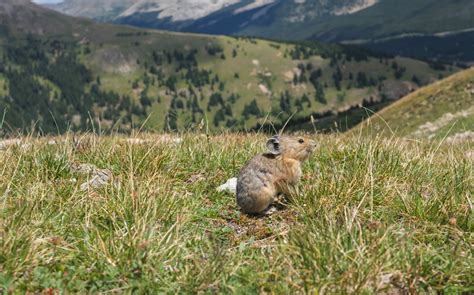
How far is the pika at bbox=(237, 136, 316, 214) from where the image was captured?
8.70m

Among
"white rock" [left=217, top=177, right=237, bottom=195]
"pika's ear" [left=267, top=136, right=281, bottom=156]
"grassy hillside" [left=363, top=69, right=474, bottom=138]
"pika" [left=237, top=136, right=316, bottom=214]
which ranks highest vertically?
"pika's ear" [left=267, top=136, right=281, bottom=156]

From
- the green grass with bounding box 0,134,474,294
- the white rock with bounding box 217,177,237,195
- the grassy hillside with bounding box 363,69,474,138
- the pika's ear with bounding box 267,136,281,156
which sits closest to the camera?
the green grass with bounding box 0,134,474,294

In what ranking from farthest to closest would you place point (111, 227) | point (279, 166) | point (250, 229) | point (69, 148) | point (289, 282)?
1. point (69, 148)
2. point (279, 166)
3. point (250, 229)
4. point (111, 227)
5. point (289, 282)

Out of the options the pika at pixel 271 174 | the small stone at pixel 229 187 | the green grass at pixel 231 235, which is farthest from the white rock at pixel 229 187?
the pika at pixel 271 174

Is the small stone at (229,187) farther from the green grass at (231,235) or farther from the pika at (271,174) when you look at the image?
the pika at (271,174)

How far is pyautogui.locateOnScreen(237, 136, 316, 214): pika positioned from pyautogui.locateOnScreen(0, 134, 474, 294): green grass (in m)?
0.33

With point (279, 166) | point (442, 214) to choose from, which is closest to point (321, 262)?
point (442, 214)

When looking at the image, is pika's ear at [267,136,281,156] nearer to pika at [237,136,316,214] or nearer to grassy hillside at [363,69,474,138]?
pika at [237,136,316,214]

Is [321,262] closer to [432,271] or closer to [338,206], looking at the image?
[432,271]

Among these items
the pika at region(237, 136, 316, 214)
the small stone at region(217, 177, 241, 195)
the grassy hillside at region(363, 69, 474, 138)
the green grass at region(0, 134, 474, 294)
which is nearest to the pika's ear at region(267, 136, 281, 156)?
the pika at region(237, 136, 316, 214)

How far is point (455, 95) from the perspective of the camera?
6969 cm

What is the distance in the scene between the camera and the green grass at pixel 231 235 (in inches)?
228

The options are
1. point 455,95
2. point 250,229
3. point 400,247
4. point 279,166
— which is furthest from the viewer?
point 455,95

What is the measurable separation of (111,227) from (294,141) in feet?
13.6
